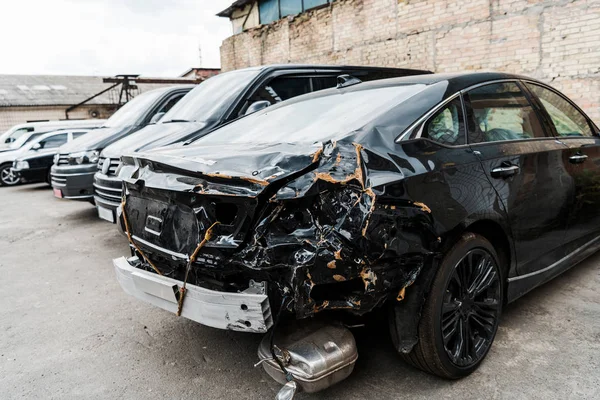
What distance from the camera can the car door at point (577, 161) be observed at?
10.8 ft

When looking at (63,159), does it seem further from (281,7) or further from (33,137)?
(281,7)

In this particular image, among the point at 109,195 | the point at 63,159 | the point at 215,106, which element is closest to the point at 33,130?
the point at 63,159

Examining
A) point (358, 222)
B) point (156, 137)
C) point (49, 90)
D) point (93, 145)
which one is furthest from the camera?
point (49, 90)

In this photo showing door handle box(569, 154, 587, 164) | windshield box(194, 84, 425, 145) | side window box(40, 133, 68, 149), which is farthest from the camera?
side window box(40, 133, 68, 149)

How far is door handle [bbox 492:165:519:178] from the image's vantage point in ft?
8.52

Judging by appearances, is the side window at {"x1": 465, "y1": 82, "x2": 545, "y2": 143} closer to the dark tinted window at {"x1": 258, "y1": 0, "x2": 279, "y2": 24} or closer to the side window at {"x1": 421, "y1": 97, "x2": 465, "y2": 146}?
the side window at {"x1": 421, "y1": 97, "x2": 465, "y2": 146}

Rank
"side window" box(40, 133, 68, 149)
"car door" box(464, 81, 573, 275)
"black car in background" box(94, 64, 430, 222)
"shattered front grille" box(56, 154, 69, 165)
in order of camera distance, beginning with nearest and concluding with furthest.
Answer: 1. "car door" box(464, 81, 573, 275)
2. "black car in background" box(94, 64, 430, 222)
3. "shattered front grille" box(56, 154, 69, 165)
4. "side window" box(40, 133, 68, 149)

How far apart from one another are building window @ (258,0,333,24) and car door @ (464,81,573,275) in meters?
9.72

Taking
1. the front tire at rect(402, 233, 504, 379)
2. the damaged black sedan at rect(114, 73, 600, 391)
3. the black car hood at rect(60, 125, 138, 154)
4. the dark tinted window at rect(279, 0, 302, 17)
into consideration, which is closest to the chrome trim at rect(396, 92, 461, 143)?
the damaged black sedan at rect(114, 73, 600, 391)

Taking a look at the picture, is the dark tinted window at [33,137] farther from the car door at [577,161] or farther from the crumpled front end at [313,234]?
the car door at [577,161]

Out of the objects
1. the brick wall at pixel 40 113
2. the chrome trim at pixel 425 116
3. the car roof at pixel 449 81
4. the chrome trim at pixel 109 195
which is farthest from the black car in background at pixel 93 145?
the brick wall at pixel 40 113

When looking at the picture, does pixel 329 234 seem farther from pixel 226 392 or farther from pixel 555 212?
pixel 555 212

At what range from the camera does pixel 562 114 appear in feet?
11.6

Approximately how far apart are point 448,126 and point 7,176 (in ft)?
43.5
